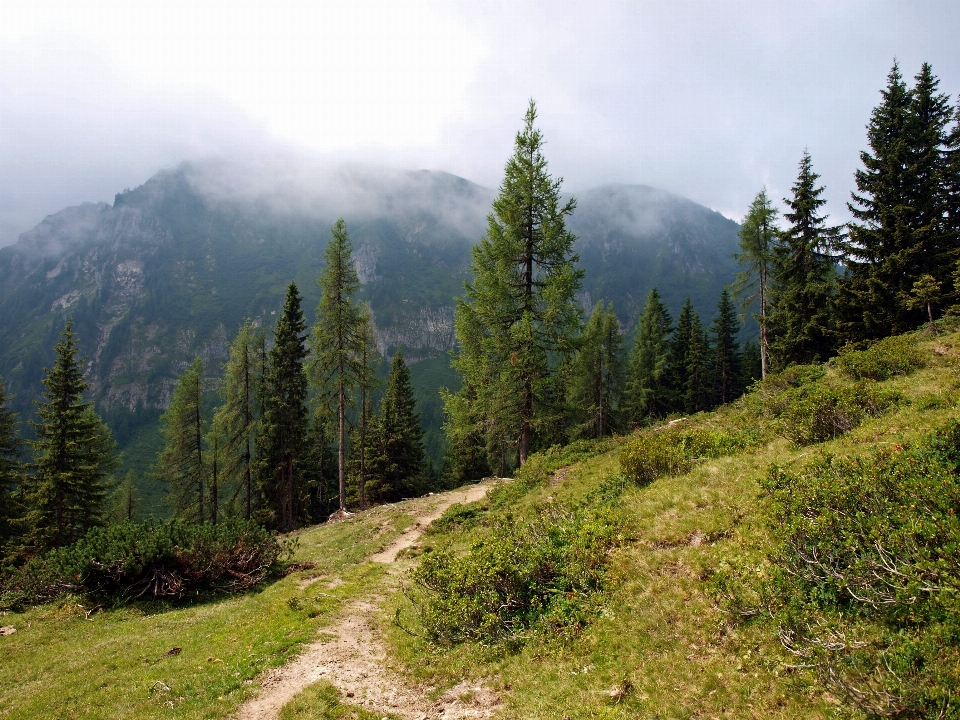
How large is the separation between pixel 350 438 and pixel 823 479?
157ft

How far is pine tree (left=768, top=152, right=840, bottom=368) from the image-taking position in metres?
28.7

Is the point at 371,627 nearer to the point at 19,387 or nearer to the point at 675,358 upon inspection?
the point at 675,358

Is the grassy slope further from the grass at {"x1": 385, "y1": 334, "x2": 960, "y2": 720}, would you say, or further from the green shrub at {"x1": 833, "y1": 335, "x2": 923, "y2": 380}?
the green shrub at {"x1": 833, "y1": 335, "x2": 923, "y2": 380}

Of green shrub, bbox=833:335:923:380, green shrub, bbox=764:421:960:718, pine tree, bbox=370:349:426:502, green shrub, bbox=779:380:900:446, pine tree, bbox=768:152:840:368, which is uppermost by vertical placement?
pine tree, bbox=768:152:840:368

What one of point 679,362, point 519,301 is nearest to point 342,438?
point 519,301

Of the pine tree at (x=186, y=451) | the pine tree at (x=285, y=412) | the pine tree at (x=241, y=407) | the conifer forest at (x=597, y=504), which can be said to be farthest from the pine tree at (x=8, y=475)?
the pine tree at (x=285, y=412)

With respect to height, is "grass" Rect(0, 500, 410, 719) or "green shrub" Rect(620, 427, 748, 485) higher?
"green shrub" Rect(620, 427, 748, 485)

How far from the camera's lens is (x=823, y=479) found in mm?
6746

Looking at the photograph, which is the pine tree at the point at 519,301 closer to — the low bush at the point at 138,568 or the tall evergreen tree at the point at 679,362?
the low bush at the point at 138,568

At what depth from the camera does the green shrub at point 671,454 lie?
10969 millimetres

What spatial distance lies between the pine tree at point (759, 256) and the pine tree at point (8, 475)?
5184 centimetres

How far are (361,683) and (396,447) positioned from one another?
121 ft

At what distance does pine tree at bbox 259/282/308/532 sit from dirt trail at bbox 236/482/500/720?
83.3 ft

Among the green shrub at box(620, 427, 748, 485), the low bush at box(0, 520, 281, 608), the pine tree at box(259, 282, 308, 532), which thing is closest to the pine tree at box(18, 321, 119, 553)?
the pine tree at box(259, 282, 308, 532)
